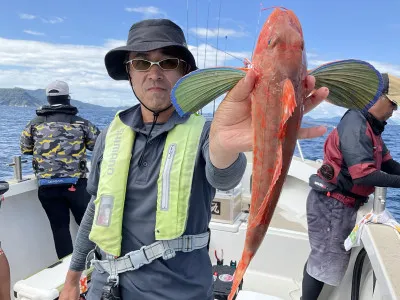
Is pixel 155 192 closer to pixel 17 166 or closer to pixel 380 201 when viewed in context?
pixel 380 201

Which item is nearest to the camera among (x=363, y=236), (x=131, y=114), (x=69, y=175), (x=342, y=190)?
(x=131, y=114)

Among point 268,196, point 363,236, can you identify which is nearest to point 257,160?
point 268,196

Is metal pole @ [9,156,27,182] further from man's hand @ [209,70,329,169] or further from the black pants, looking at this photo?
man's hand @ [209,70,329,169]

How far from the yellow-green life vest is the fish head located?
2.63 ft

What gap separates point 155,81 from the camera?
1.99 metres

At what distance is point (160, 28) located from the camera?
82.0 inches

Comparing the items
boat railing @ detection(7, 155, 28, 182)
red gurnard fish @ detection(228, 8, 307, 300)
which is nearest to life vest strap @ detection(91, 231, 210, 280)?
red gurnard fish @ detection(228, 8, 307, 300)

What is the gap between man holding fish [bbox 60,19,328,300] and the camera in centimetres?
194

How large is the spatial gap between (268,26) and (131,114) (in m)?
1.22

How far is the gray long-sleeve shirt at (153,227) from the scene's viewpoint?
1925 millimetres

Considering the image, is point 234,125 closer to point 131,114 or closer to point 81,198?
point 131,114

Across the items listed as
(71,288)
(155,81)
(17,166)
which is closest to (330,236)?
(71,288)

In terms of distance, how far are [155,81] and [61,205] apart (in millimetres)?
3654

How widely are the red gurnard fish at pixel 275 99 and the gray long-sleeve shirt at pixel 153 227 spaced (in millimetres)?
615
